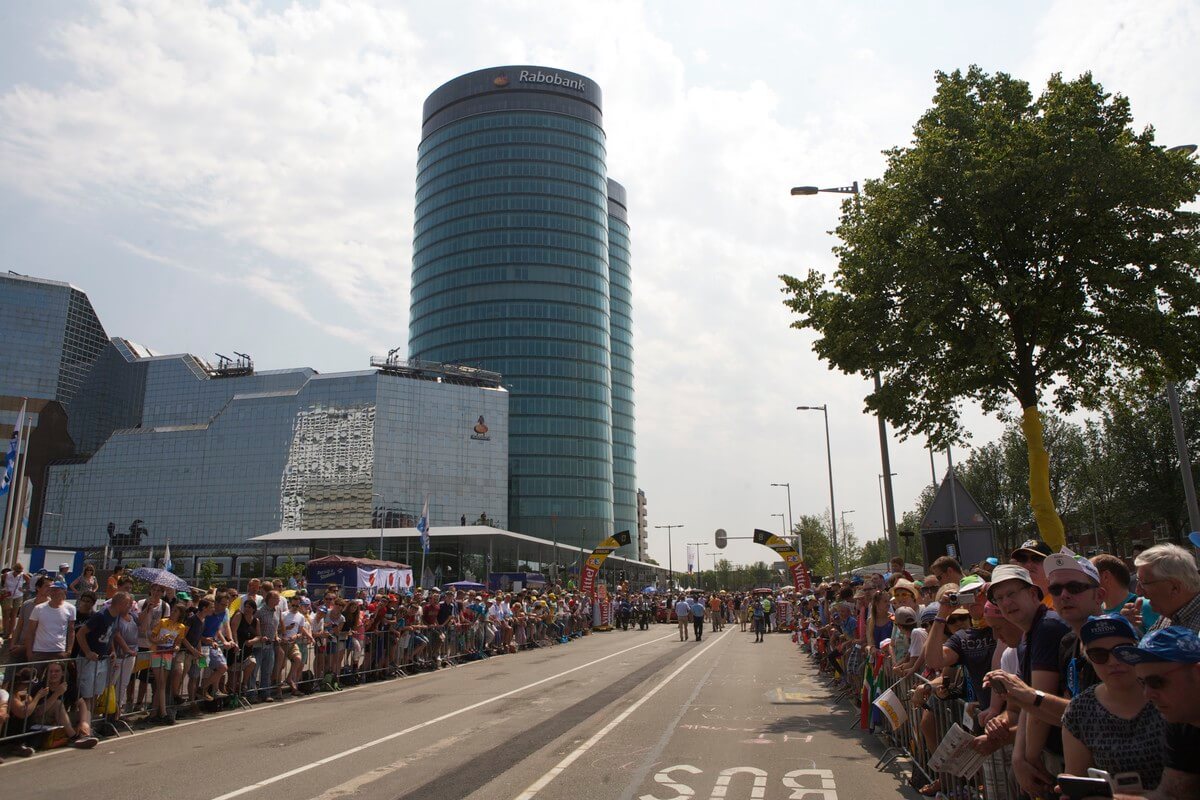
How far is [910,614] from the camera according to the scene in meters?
8.91

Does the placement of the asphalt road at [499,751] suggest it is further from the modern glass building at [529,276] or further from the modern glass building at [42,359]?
the modern glass building at [42,359]

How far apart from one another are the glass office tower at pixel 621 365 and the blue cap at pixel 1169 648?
146 m

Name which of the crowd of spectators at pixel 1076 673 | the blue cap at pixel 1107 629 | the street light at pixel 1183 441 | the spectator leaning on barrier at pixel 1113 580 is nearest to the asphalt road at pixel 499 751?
the crowd of spectators at pixel 1076 673

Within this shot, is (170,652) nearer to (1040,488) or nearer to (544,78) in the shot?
(1040,488)

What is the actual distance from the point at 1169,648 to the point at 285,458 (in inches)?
4532

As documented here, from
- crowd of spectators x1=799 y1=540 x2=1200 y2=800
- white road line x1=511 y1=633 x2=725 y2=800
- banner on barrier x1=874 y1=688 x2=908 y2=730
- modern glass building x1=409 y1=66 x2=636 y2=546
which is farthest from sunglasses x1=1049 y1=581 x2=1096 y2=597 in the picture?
modern glass building x1=409 y1=66 x2=636 y2=546

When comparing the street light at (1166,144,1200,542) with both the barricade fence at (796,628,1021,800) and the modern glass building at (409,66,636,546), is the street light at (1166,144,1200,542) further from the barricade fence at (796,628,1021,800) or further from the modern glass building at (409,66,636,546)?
the modern glass building at (409,66,636,546)

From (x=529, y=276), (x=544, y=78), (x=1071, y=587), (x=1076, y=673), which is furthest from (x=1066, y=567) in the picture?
(x=544, y=78)

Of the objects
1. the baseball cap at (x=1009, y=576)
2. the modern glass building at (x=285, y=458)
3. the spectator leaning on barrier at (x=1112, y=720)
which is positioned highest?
the modern glass building at (x=285, y=458)

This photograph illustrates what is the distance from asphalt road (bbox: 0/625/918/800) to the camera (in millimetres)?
7469

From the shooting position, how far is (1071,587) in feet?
13.7

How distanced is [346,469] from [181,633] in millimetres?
99577

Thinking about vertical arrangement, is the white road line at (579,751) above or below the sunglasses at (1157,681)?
below

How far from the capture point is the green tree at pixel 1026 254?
1442 cm
